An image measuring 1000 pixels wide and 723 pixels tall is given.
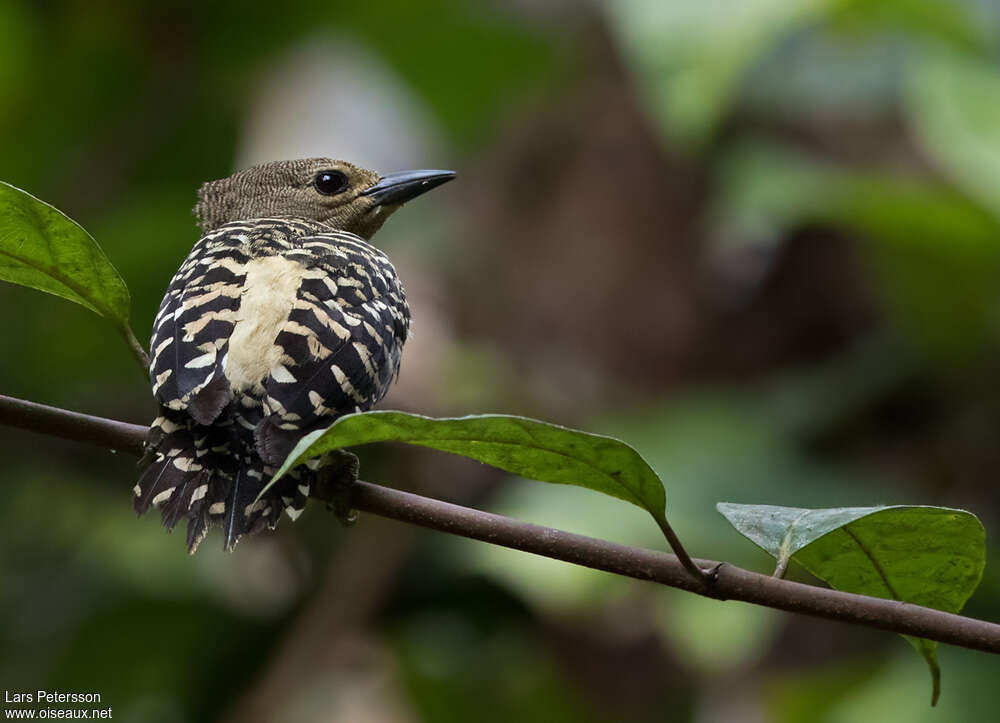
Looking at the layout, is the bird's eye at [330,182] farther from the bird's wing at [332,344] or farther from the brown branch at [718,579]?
the brown branch at [718,579]

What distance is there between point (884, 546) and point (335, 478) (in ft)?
2.80

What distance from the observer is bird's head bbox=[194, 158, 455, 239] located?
3.51 m

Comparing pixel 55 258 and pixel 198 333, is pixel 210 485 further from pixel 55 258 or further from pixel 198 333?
pixel 55 258

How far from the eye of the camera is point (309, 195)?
3.55 metres

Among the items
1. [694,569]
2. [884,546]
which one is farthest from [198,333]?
[884,546]

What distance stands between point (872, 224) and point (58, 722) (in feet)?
9.08

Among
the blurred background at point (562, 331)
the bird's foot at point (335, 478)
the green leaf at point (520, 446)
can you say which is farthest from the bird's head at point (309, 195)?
the green leaf at point (520, 446)

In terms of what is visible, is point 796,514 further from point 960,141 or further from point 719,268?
point 719,268

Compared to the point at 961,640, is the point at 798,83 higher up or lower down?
higher up

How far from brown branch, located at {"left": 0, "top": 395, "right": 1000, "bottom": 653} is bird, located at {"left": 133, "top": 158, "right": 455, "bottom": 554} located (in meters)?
0.45

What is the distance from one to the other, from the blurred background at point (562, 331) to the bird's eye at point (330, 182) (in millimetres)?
640

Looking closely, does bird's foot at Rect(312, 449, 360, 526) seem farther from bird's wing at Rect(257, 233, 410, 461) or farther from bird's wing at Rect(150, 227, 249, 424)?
bird's wing at Rect(150, 227, 249, 424)

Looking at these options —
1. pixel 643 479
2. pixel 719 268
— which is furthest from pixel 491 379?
pixel 643 479

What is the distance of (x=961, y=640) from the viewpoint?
1473 mm
